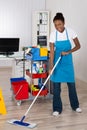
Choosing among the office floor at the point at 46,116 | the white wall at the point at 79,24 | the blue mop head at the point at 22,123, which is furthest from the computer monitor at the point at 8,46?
the blue mop head at the point at 22,123

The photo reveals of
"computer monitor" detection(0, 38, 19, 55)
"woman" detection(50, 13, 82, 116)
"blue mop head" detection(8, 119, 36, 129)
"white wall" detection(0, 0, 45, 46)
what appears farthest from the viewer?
"white wall" detection(0, 0, 45, 46)

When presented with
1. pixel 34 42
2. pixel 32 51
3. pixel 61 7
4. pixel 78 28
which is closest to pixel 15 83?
pixel 32 51

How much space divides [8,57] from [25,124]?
5.97 feet

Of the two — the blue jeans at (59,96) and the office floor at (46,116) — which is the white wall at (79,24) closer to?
the office floor at (46,116)

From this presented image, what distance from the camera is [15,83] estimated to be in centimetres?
433

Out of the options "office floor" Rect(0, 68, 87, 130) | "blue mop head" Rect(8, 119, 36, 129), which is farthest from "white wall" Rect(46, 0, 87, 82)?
"blue mop head" Rect(8, 119, 36, 129)

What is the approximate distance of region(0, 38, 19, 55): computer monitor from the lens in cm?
514

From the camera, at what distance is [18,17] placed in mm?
7582

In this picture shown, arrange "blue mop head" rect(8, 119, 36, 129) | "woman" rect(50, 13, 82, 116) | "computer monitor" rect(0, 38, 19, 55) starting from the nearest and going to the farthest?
1. "blue mop head" rect(8, 119, 36, 129)
2. "woman" rect(50, 13, 82, 116)
3. "computer monitor" rect(0, 38, 19, 55)

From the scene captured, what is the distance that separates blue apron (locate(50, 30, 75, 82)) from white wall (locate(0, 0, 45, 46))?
13.6ft

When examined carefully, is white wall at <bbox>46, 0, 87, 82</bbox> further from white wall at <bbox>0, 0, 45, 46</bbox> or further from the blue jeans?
white wall at <bbox>0, 0, 45, 46</bbox>

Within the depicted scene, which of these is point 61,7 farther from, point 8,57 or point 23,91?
point 23,91

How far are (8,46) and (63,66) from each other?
181 centimetres

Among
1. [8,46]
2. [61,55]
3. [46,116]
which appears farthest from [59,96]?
[8,46]
